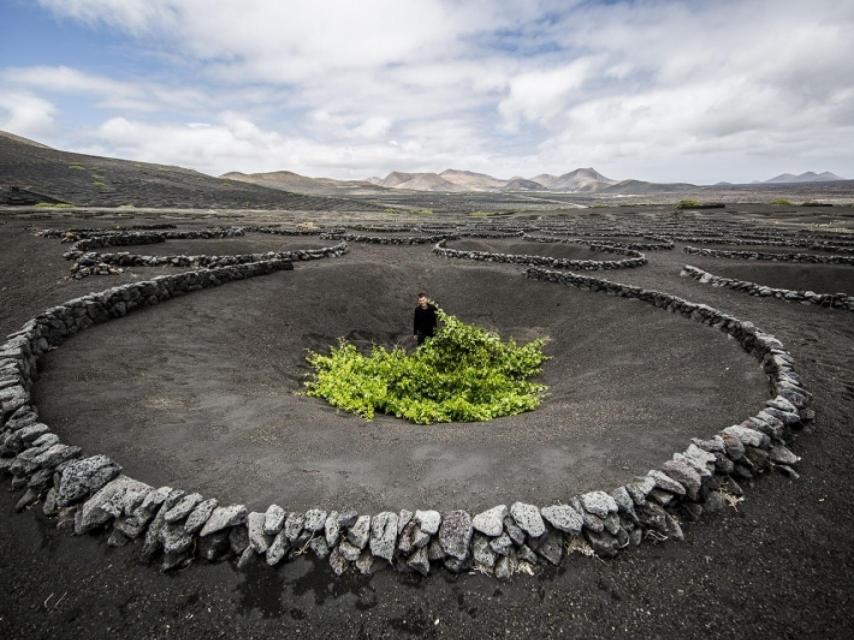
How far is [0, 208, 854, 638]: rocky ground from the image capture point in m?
4.11

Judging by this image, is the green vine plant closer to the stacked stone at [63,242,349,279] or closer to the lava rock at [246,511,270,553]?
the lava rock at [246,511,270,553]

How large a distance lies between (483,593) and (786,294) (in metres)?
18.2

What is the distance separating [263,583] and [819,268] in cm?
2739

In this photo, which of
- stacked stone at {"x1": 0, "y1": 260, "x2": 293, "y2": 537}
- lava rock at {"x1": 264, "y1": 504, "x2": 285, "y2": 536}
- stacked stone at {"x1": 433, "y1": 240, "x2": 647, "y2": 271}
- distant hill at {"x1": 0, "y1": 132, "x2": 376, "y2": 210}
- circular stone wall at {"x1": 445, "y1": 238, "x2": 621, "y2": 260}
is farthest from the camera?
distant hill at {"x1": 0, "y1": 132, "x2": 376, "y2": 210}

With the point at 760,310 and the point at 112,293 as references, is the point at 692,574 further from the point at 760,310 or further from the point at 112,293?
the point at 112,293

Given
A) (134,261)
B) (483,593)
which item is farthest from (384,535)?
(134,261)

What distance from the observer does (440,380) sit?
1123 centimetres

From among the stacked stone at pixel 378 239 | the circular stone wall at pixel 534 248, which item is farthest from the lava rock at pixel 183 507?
the stacked stone at pixel 378 239

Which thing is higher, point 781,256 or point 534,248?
point 781,256

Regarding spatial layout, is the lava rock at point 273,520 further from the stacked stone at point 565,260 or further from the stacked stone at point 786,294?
the stacked stone at point 565,260

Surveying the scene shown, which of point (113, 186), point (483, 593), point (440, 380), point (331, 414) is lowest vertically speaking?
point (440, 380)

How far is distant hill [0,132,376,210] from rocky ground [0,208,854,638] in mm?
79075

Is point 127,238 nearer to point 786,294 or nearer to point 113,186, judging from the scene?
point 786,294

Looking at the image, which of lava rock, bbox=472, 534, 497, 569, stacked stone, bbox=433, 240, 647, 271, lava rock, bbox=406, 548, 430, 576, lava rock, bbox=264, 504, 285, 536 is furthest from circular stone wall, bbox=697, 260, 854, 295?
lava rock, bbox=264, 504, 285, 536
